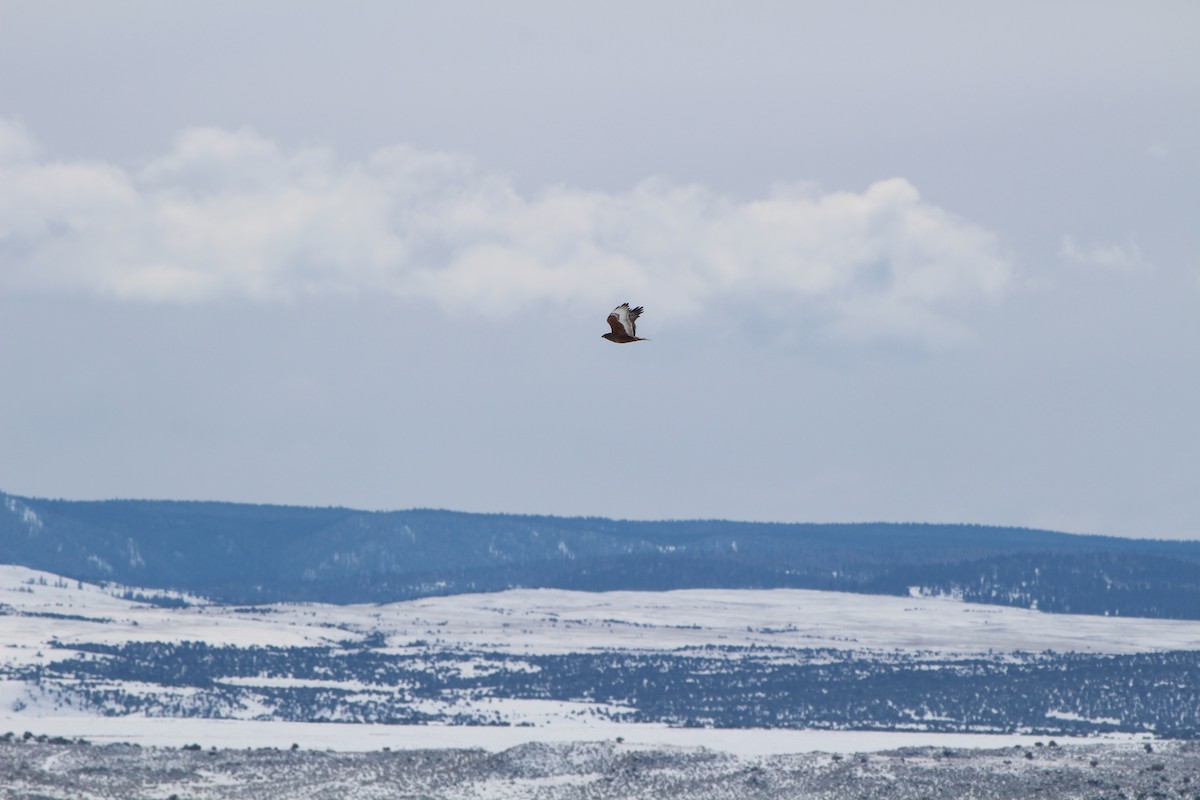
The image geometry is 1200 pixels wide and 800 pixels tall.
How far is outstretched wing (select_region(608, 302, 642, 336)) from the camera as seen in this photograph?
47.5m

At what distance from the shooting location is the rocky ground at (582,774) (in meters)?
82.9

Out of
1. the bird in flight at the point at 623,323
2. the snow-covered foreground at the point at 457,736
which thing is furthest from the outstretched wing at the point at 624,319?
the snow-covered foreground at the point at 457,736

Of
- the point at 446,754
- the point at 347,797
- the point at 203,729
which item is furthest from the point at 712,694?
the point at 347,797

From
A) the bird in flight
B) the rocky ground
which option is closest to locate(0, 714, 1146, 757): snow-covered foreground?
the rocky ground

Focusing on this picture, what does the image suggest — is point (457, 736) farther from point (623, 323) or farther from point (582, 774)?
point (623, 323)

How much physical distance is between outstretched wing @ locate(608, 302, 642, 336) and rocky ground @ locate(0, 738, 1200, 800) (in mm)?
38924

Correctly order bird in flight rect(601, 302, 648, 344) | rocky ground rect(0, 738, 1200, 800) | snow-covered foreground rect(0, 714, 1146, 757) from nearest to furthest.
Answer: bird in flight rect(601, 302, 648, 344) → rocky ground rect(0, 738, 1200, 800) → snow-covered foreground rect(0, 714, 1146, 757)

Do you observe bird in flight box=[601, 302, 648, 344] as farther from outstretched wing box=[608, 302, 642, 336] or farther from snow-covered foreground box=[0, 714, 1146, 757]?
snow-covered foreground box=[0, 714, 1146, 757]

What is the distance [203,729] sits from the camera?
11138cm

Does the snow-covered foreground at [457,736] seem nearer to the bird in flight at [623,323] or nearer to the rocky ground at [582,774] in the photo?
the rocky ground at [582,774]

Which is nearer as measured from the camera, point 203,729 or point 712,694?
point 203,729

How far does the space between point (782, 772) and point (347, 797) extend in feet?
53.9

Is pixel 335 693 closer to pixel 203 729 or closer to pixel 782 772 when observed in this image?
pixel 203 729

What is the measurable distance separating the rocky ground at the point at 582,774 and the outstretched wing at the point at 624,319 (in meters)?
38.9
